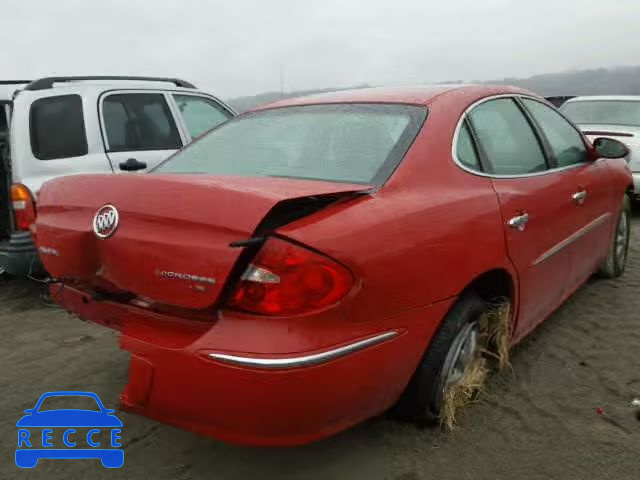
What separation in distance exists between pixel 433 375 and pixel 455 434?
33 cm

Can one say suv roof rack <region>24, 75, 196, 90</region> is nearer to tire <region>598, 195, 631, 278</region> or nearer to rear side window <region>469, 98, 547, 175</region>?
rear side window <region>469, 98, 547, 175</region>

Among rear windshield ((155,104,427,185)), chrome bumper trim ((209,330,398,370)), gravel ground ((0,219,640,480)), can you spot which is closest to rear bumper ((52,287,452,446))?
chrome bumper trim ((209,330,398,370))

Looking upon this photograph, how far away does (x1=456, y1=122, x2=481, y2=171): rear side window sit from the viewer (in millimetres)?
2482

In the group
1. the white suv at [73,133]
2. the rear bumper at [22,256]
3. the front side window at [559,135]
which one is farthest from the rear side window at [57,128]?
the front side window at [559,135]

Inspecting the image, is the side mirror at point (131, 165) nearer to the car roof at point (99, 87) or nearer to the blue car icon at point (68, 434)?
the car roof at point (99, 87)

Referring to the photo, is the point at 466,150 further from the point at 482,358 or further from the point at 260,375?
the point at 260,375

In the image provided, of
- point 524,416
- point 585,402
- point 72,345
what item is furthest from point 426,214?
point 72,345

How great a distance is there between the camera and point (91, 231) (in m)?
2.14

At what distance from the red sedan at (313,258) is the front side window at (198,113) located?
2.77m

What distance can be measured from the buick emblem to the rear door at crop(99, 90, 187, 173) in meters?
2.64

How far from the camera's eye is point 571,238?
10.5ft

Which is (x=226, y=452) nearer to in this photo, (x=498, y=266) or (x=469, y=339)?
(x=469, y=339)

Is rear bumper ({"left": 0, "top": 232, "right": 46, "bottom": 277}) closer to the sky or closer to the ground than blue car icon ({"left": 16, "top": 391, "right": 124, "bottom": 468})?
closer to the sky

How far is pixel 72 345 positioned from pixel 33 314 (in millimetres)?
902
